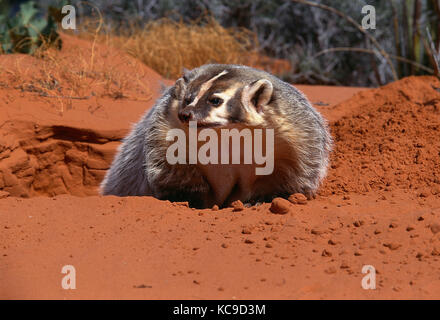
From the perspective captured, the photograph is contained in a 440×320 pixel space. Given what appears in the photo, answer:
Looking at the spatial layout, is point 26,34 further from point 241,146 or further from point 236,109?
point 236,109

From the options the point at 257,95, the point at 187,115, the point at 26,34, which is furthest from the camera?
the point at 26,34

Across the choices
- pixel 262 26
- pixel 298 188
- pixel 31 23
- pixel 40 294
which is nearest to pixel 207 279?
pixel 40 294

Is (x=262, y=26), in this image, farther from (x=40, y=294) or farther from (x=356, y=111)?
(x=40, y=294)

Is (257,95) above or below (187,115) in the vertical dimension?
above

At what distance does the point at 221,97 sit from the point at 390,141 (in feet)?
6.10

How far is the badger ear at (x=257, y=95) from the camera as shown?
298cm

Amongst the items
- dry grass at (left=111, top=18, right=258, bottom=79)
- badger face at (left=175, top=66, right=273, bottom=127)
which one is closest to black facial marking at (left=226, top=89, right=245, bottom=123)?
badger face at (left=175, top=66, right=273, bottom=127)

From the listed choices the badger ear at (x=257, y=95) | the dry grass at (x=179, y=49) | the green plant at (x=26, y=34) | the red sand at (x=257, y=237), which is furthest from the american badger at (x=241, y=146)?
the dry grass at (x=179, y=49)

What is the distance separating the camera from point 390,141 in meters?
4.21

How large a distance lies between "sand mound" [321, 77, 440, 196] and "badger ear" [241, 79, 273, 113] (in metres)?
1.06

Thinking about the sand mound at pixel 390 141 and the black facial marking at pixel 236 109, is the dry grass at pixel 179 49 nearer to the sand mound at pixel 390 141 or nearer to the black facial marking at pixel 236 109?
the sand mound at pixel 390 141

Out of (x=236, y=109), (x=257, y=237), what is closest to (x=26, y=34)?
(x=236, y=109)

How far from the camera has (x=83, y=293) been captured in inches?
79.8

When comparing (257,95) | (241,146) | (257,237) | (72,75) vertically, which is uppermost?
(72,75)
